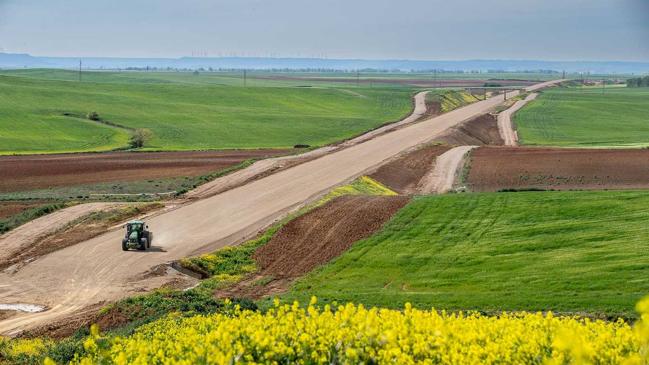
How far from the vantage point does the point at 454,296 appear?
35531 mm

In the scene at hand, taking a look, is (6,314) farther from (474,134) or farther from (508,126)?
(508,126)

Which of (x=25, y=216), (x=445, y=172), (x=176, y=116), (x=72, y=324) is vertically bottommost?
(x=72, y=324)

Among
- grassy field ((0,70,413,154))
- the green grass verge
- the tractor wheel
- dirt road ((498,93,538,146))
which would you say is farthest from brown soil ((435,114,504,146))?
the tractor wheel

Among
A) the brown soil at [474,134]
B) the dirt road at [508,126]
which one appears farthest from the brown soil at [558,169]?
the dirt road at [508,126]

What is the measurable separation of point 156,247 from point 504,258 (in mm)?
19157

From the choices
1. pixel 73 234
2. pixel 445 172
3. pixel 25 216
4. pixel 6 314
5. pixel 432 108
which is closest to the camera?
pixel 6 314

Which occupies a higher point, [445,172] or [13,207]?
[445,172]

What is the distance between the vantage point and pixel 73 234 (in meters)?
52.3

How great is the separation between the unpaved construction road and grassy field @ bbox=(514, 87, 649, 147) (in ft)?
169

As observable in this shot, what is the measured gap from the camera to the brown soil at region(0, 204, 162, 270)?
1855 inches

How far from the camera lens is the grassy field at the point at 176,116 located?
113156 mm

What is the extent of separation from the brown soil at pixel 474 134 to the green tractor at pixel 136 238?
6268 cm

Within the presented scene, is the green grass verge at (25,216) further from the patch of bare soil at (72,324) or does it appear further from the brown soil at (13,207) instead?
the patch of bare soil at (72,324)

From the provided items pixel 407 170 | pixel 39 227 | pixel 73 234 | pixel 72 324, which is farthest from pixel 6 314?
pixel 407 170
